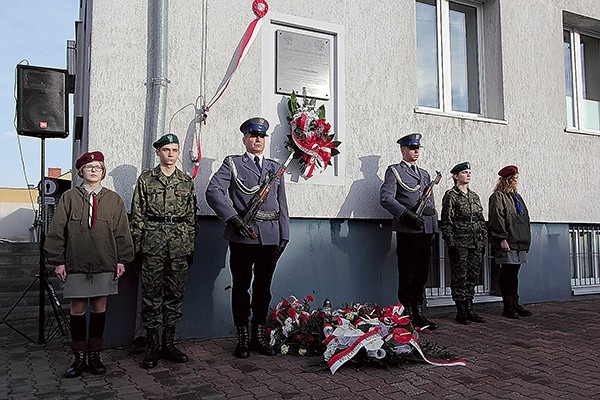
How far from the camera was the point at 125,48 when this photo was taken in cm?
525

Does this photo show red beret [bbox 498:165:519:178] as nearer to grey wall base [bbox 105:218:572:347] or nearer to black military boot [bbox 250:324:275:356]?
grey wall base [bbox 105:218:572:347]

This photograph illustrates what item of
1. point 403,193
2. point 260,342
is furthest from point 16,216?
point 260,342

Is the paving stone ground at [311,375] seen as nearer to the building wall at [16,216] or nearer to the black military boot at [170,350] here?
the black military boot at [170,350]

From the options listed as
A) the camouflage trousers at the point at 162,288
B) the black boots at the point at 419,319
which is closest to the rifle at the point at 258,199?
the camouflage trousers at the point at 162,288

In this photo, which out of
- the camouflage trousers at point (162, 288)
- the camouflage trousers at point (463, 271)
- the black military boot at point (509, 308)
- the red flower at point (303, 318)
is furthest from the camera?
the black military boot at point (509, 308)

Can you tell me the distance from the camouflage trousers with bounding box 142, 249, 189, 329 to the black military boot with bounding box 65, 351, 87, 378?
51cm

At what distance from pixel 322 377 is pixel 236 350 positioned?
3.06ft

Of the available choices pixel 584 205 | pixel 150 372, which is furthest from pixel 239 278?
pixel 584 205

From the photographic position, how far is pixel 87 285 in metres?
4.32

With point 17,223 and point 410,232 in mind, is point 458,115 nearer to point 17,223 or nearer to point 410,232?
point 410,232

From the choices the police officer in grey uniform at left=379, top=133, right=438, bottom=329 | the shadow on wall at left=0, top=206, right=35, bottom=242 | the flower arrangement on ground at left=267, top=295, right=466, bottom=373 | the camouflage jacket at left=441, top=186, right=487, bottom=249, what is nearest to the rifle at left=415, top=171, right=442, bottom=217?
the police officer in grey uniform at left=379, top=133, right=438, bottom=329

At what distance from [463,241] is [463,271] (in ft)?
1.07

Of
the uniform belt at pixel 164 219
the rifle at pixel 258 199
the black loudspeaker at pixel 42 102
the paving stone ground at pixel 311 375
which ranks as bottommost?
the paving stone ground at pixel 311 375

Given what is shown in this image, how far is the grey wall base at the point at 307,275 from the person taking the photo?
5.16m
